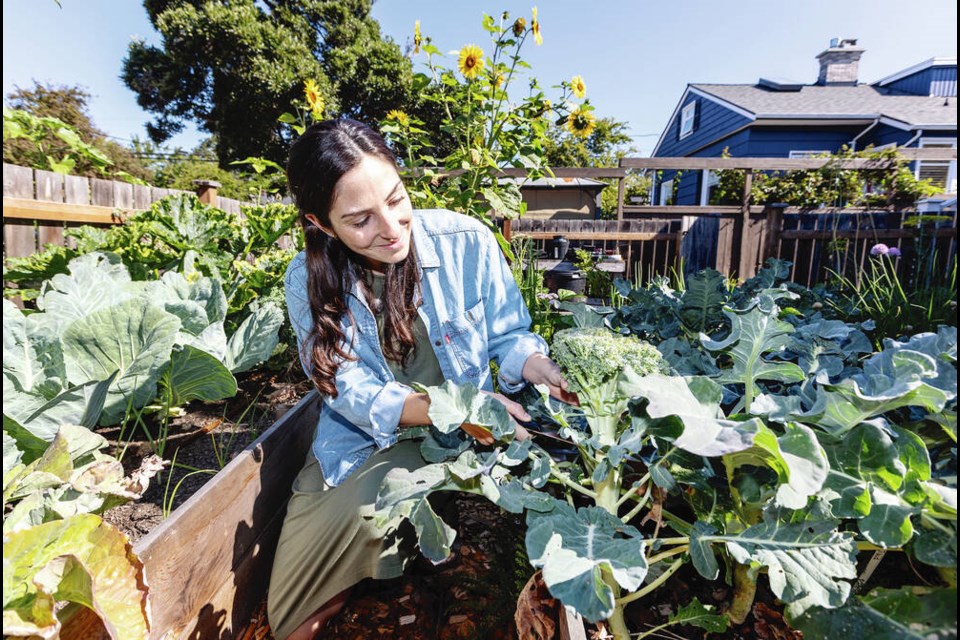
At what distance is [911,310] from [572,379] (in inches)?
70.5

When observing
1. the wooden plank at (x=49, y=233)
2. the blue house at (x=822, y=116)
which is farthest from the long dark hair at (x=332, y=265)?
the blue house at (x=822, y=116)

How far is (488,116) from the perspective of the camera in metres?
2.54

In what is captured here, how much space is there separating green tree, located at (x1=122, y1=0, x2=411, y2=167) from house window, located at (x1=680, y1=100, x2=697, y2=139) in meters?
10.3

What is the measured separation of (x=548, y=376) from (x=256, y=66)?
58.1ft

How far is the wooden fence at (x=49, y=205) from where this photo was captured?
122 inches

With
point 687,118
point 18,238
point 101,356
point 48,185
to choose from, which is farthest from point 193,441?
point 687,118

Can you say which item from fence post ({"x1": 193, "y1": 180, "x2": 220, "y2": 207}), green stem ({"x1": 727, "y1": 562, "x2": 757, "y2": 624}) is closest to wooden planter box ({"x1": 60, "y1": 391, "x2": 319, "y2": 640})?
green stem ({"x1": 727, "y1": 562, "x2": 757, "y2": 624})

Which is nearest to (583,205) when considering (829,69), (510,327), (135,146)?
(829,69)

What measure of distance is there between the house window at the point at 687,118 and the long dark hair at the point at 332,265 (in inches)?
780

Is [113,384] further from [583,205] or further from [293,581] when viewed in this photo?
[583,205]

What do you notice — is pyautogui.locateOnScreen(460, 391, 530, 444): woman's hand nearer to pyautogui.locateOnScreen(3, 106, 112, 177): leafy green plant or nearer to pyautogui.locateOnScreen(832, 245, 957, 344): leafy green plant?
pyautogui.locateOnScreen(832, 245, 957, 344): leafy green plant

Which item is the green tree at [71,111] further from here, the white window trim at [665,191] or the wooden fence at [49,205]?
the white window trim at [665,191]

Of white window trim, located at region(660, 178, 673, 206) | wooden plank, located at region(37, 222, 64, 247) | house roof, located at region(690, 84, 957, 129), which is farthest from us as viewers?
white window trim, located at region(660, 178, 673, 206)

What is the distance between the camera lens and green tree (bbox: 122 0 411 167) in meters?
15.6
